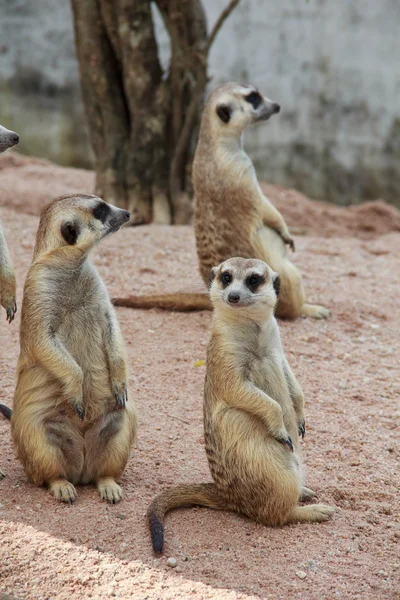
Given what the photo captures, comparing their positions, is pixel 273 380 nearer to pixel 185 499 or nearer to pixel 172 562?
pixel 185 499

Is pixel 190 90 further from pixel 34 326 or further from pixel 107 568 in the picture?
pixel 107 568

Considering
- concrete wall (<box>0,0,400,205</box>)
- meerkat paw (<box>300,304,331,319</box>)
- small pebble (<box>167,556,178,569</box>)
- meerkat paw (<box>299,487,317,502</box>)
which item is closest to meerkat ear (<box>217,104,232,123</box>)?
meerkat paw (<box>300,304,331,319</box>)

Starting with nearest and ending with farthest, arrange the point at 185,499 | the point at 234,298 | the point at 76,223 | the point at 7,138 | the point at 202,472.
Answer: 1. the point at 234,298
2. the point at 185,499
3. the point at 76,223
4. the point at 202,472
5. the point at 7,138

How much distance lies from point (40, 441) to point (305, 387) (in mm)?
1674

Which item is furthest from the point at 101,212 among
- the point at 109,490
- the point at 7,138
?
the point at 109,490

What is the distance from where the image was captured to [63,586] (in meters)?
2.49

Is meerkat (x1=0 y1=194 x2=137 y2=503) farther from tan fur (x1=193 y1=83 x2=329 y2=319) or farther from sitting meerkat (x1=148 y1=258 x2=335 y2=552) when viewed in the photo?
tan fur (x1=193 y1=83 x2=329 y2=319)

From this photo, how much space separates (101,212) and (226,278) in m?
0.55

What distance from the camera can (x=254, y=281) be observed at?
3049 mm

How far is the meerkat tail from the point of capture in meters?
5.22

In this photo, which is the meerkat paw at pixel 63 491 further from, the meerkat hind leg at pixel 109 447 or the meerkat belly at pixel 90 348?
the meerkat belly at pixel 90 348

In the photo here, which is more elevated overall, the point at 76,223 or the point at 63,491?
the point at 76,223

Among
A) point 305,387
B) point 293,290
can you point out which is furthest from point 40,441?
point 293,290

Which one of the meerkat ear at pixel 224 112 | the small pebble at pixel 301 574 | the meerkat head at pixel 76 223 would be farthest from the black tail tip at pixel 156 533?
the meerkat ear at pixel 224 112
